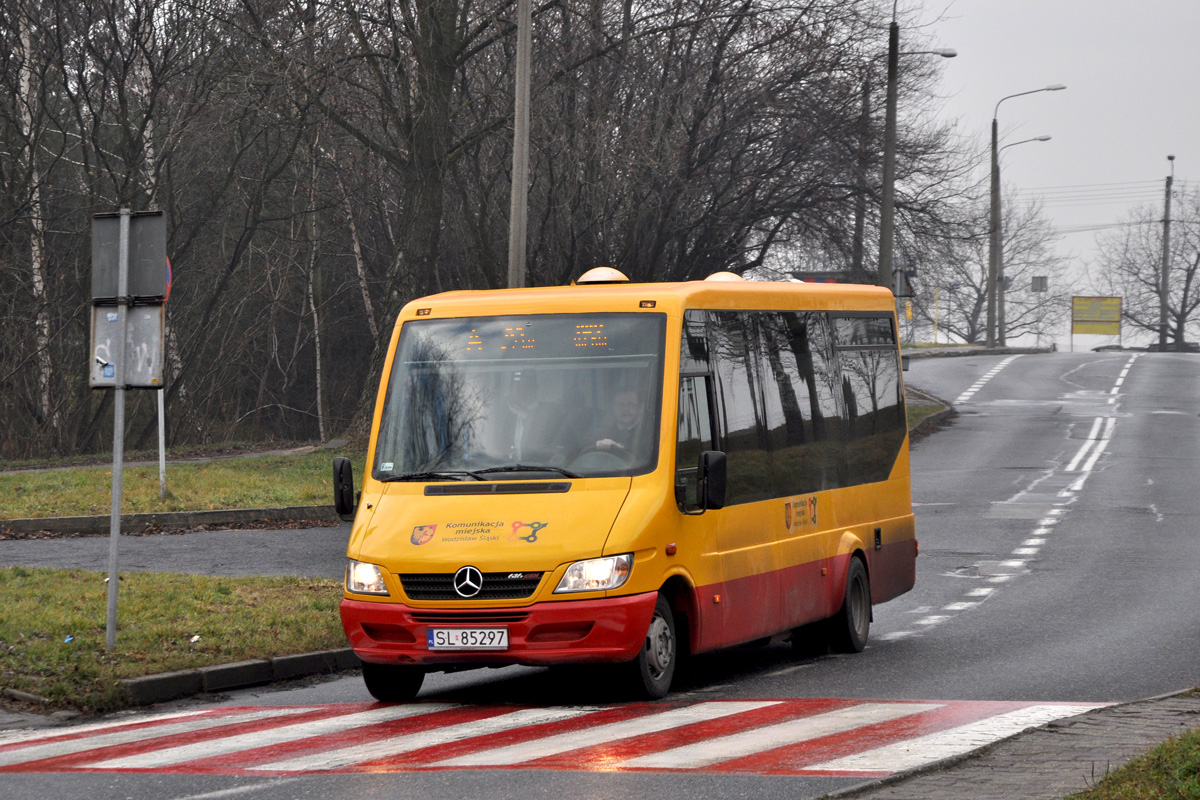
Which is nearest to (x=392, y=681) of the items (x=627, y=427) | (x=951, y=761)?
(x=627, y=427)

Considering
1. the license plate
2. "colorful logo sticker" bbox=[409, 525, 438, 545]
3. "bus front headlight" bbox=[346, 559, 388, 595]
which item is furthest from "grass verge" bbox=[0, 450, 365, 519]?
the license plate

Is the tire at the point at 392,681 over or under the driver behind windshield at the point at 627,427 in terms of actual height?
under

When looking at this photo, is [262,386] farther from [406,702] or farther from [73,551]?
[406,702]

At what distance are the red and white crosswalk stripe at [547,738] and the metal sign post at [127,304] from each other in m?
2.34

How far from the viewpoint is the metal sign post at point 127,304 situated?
10.5m

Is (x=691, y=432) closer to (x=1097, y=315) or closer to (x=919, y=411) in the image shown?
(x=919, y=411)

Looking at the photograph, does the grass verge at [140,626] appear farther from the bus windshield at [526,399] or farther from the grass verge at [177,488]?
the grass verge at [177,488]

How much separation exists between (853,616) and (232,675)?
455 cm

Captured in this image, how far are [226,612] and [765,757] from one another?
5.81 metres

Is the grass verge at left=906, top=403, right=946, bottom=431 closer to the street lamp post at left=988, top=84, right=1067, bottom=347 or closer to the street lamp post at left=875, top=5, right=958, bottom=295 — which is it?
the street lamp post at left=875, top=5, right=958, bottom=295

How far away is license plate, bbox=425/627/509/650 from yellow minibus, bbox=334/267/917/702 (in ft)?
0.04

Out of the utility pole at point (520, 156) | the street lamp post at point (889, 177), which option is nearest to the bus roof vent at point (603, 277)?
the utility pole at point (520, 156)

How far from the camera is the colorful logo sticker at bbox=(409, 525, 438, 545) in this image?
9016 millimetres

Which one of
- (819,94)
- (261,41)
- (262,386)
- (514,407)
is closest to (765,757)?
(514,407)
